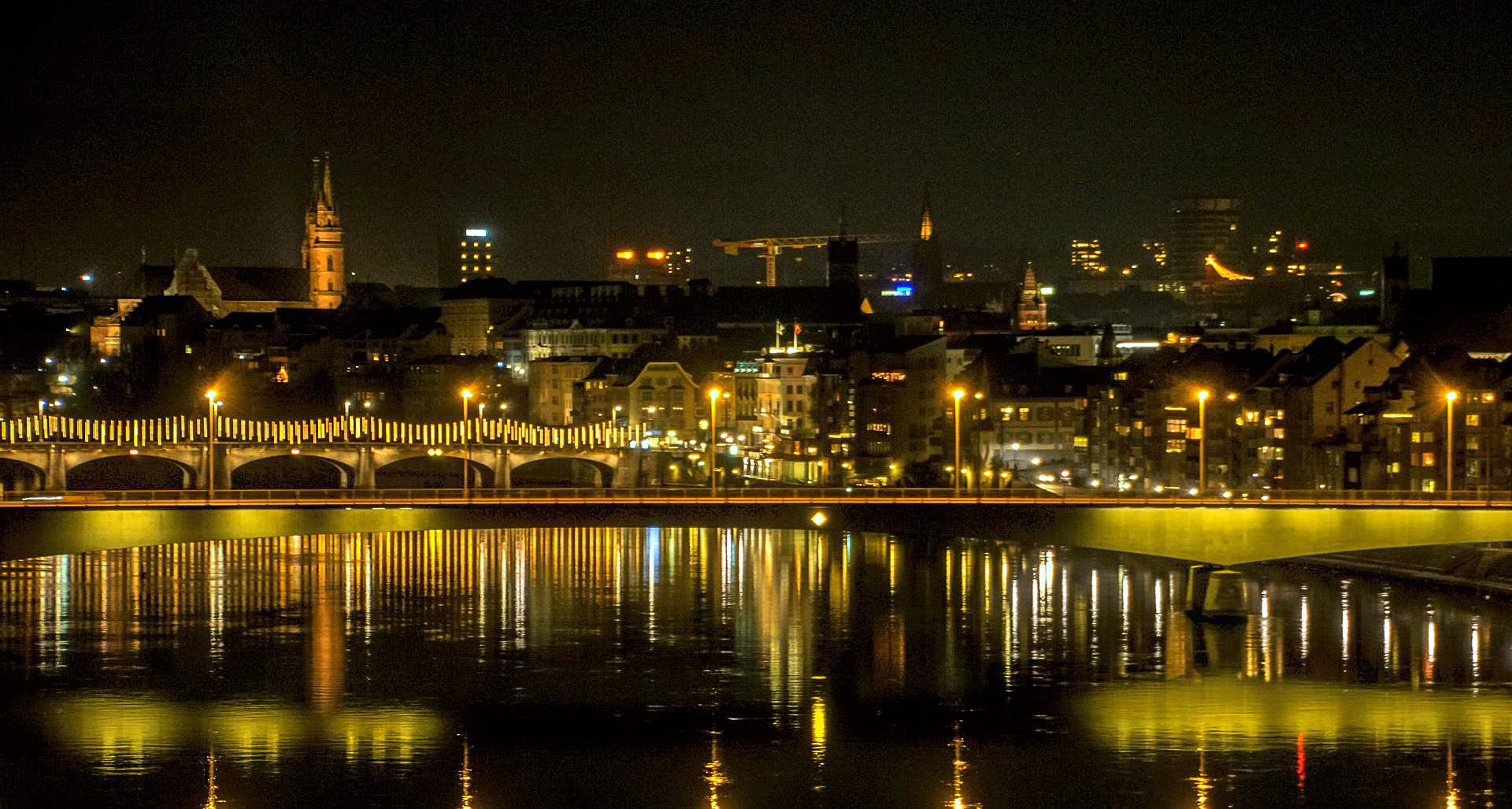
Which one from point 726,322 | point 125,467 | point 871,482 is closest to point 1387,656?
point 871,482

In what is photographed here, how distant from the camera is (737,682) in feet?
105

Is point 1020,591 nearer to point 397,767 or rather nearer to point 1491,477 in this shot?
point 1491,477

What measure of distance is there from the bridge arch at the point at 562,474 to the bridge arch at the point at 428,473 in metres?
1.81

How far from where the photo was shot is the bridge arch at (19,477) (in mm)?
67750

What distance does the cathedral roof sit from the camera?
13538 cm

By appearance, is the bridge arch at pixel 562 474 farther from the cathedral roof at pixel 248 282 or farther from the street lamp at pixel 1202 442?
the cathedral roof at pixel 248 282

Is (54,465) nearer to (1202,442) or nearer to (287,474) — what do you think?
(287,474)

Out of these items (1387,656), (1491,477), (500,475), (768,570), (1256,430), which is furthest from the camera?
(500,475)

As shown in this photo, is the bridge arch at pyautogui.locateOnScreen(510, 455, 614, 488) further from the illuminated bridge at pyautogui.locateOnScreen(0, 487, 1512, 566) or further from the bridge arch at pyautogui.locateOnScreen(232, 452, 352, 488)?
the illuminated bridge at pyautogui.locateOnScreen(0, 487, 1512, 566)

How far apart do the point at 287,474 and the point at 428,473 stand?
5.54 metres

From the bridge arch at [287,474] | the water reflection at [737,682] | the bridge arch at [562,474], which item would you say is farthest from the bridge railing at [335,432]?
the water reflection at [737,682]

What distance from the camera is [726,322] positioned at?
110062 millimetres

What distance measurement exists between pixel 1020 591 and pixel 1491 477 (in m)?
14.3

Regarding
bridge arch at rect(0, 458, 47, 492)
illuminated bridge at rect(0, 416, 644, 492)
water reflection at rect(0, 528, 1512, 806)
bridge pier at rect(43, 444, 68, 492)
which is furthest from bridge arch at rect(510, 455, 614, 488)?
water reflection at rect(0, 528, 1512, 806)
